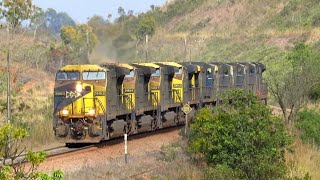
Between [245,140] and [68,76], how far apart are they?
8378 millimetres

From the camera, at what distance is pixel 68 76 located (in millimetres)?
20672

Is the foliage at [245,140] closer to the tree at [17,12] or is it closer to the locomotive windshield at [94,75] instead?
the locomotive windshield at [94,75]

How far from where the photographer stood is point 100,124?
19688mm

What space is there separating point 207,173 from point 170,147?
18.4ft

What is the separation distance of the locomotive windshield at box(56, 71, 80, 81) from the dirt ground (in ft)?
9.53

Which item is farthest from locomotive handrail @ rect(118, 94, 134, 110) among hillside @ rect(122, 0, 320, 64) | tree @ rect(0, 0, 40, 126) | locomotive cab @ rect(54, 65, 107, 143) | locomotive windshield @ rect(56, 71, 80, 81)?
hillside @ rect(122, 0, 320, 64)

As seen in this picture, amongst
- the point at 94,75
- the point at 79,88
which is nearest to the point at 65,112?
the point at 79,88

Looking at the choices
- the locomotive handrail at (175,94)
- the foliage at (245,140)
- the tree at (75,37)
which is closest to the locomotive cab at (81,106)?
the foliage at (245,140)

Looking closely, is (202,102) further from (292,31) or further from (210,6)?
(210,6)

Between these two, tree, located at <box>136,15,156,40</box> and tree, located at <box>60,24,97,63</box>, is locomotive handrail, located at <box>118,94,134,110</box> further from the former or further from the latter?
tree, located at <box>136,15,156,40</box>

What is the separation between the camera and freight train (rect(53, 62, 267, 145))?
20.0m

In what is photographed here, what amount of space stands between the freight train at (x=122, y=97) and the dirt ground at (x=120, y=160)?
0.89 metres

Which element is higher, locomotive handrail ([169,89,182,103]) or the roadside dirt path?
locomotive handrail ([169,89,182,103])

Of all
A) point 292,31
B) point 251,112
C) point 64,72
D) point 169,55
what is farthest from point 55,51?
point 251,112
